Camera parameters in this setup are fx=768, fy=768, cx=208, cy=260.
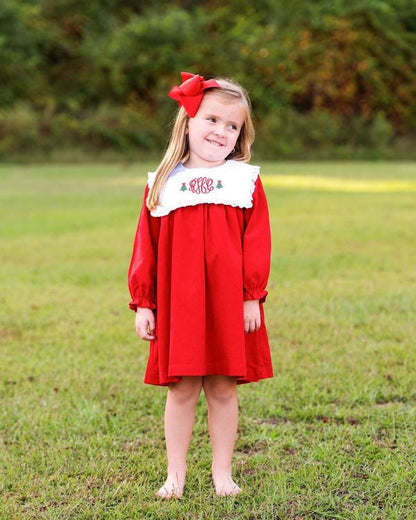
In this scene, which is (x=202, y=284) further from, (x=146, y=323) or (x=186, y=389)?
(x=186, y=389)

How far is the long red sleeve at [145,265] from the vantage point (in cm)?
276

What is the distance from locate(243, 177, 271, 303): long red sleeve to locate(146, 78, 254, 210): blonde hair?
0.79 feet

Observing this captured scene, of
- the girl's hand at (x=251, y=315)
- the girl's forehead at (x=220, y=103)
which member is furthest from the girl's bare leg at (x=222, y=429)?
the girl's forehead at (x=220, y=103)

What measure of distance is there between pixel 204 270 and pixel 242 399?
1342 mm

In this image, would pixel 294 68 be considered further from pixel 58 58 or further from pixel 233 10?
pixel 58 58

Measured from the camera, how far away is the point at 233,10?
35438mm

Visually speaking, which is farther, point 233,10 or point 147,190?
point 233,10

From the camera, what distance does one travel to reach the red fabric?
2650mm

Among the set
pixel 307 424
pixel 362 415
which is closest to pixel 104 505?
pixel 307 424

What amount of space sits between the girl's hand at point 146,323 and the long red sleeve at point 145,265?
0.02 meters

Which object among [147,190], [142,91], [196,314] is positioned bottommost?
[196,314]

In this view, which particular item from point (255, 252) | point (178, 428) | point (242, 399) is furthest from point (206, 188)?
point (242, 399)

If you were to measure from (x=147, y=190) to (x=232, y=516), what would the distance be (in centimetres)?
120

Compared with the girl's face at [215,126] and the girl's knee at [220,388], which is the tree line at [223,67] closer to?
the girl's face at [215,126]
